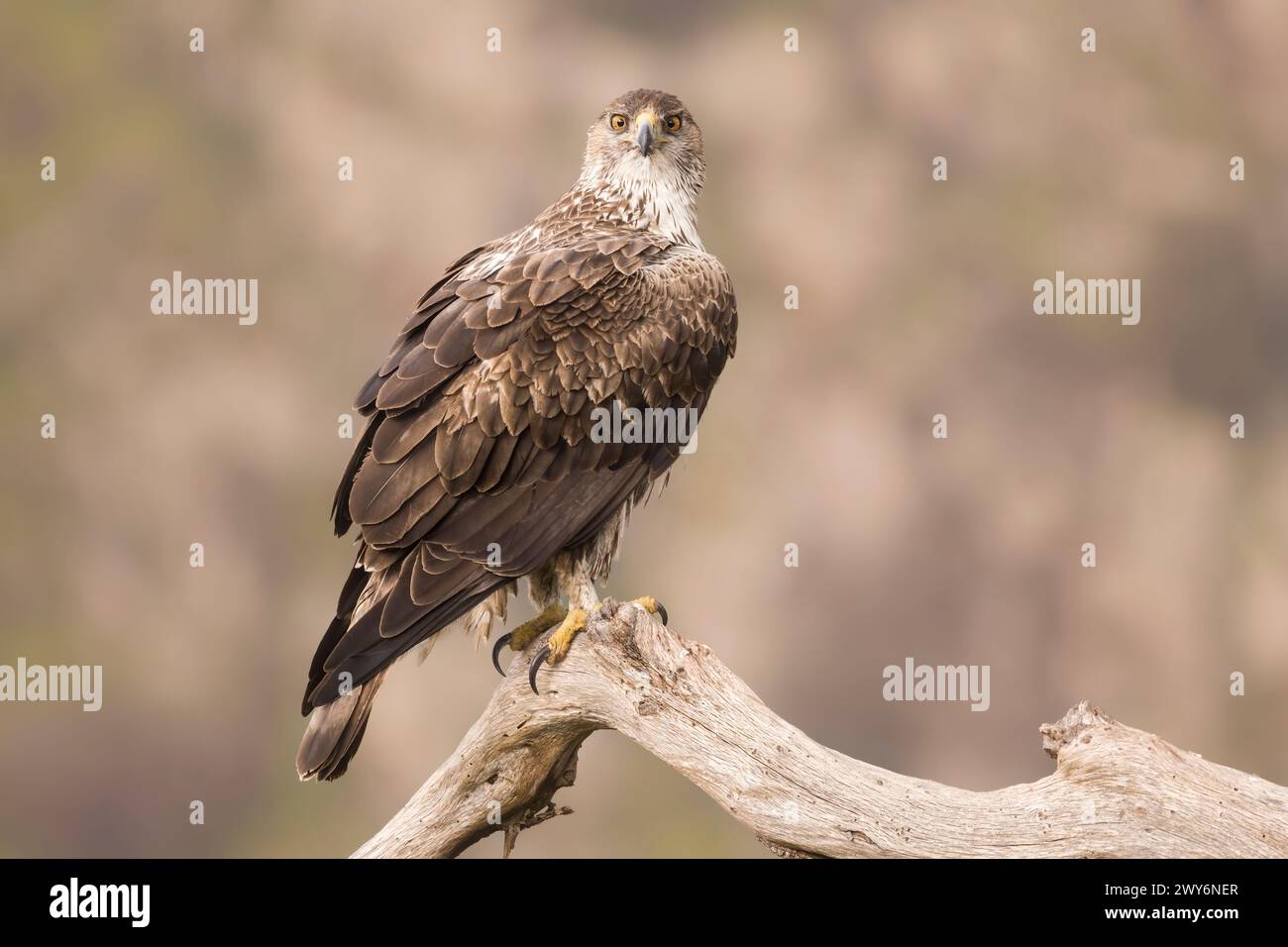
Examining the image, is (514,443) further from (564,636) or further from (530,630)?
(530,630)

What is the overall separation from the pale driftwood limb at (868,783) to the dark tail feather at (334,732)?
483 mm

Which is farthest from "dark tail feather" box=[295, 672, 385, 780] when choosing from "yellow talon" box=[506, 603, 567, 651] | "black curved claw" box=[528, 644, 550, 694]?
"yellow talon" box=[506, 603, 567, 651]

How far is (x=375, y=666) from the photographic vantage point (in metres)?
3.98

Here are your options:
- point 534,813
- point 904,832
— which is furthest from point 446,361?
point 904,832

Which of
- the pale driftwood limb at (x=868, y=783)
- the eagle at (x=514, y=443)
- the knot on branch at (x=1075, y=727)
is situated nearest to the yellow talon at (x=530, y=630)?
the eagle at (x=514, y=443)

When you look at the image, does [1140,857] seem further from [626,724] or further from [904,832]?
[626,724]

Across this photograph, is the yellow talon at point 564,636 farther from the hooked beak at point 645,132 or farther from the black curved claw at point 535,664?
the hooked beak at point 645,132

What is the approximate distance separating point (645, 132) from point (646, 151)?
61 millimetres

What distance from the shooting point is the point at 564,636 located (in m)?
4.20

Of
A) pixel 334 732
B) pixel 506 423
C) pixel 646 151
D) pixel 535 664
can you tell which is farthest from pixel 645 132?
pixel 334 732

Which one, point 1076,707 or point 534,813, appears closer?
point 1076,707

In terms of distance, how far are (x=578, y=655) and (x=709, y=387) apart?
1.02m

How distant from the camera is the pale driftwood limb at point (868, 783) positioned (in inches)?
151

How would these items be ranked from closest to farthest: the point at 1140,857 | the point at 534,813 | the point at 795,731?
the point at 1140,857
the point at 795,731
the point at 534,813
